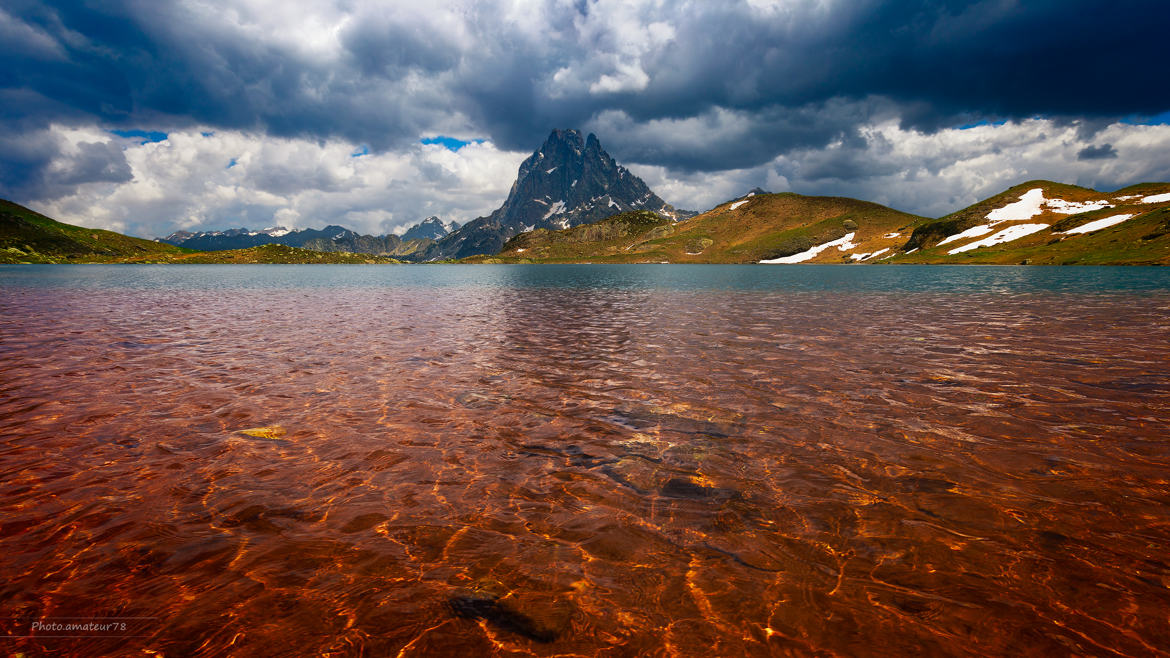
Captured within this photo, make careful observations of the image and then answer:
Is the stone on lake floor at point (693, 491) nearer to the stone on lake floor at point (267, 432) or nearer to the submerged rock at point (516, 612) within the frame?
the submerged rock at point (516, 612)

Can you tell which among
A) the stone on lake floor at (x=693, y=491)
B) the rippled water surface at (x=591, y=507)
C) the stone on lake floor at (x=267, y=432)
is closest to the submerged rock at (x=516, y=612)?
the rippled water surface at (x=591, y=507)

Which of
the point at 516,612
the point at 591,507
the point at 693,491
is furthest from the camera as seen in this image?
the point at 693,491

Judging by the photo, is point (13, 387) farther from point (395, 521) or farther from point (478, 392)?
point (395, 521)

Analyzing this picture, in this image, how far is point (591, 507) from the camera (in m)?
9.80

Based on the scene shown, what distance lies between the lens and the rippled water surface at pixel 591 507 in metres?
6.66

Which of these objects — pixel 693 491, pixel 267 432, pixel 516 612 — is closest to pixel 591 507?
pixel 693 491

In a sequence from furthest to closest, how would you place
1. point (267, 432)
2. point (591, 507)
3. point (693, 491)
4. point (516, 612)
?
point (267, 432)
point (693, 491)
point (591, 507)
point (516, 612)

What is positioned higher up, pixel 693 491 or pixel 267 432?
pixel 267 432

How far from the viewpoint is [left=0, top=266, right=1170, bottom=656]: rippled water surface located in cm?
666

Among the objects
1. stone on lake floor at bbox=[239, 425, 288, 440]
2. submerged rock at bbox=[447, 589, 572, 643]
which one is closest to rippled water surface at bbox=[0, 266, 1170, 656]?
submerged rock at bbox=[447, 589, 572, 643]

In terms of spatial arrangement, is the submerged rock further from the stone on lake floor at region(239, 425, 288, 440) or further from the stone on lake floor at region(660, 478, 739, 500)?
the stone on lake floor at region(239, 425, 288, 440)

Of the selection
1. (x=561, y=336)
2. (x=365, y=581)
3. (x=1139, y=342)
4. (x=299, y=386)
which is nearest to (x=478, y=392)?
(x=299, y=386)

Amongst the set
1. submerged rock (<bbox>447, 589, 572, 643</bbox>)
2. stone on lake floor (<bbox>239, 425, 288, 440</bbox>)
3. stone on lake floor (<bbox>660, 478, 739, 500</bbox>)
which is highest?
stone on lake floor (<bbox>239, 425, 288, 440</bbox>)

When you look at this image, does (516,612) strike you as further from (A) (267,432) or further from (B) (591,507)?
(A) (267,432)
